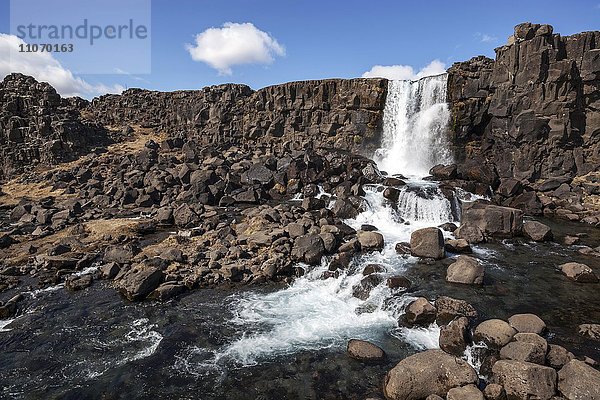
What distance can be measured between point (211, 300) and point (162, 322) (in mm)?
2520

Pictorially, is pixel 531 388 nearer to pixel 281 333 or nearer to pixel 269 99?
pixel 281 333

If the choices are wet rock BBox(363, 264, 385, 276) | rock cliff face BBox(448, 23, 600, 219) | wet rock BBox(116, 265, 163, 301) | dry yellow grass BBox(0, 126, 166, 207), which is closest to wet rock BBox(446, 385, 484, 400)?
wet rock BBox(363, 264, 385, 276)

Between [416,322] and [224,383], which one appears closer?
[224,383]

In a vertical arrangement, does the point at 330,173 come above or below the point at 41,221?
above

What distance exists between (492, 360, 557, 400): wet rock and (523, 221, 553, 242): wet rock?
15961mm

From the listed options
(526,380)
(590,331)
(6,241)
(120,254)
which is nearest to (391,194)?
(590,331)

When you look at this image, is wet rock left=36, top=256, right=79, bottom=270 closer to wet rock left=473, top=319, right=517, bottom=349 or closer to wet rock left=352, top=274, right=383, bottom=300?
wet rock left=352, top=274, right=383, bottom=300

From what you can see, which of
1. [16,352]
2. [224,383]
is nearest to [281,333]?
[224,383]

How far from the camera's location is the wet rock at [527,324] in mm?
13352

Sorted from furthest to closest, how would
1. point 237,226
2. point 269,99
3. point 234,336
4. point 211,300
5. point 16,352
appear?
1. point 269,99
2. point 237,226
3. point 211,300
4. point 234,336
5. point 16,352

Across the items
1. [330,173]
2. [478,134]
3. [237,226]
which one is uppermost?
[478,134]

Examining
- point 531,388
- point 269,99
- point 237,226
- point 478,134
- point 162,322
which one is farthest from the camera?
point 269,99

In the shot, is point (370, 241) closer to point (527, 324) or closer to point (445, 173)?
point (527, 324)

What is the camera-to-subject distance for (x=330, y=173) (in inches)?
1485
